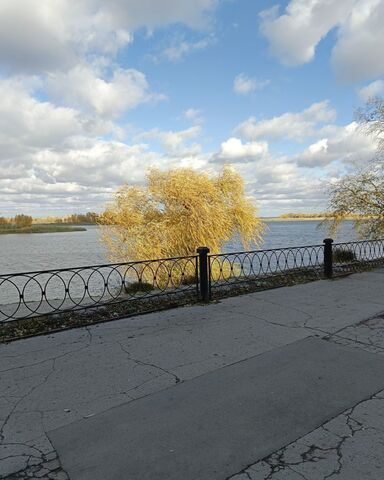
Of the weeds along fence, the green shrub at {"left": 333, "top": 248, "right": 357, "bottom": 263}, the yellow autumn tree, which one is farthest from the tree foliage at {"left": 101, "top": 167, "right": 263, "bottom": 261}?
the green shrub at {"left": 333, "top": 248, "right": 357, "bottom": 263}

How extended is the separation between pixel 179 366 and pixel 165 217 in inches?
396

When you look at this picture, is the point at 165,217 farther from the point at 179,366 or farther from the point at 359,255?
the point at 179,366

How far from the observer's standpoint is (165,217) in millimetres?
13820

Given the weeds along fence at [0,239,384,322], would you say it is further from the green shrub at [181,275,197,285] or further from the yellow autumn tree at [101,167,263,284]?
the yellow autumn tree at [101,167,263,284]

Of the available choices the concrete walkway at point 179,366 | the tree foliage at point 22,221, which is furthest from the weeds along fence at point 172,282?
the tree foliage at point 22,221

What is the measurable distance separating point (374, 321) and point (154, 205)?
383 inches

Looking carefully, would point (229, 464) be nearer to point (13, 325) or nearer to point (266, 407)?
point (266, 407)

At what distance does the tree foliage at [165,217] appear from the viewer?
44.4 feet

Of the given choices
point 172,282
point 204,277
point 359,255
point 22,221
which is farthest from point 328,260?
point 22,221

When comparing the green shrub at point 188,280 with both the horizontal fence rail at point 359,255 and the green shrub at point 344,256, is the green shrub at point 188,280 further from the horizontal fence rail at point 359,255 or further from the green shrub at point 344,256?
the green shrub at point 344,256

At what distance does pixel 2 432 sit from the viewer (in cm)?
286

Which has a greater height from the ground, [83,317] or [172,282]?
[83,317]

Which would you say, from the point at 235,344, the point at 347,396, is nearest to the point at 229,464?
the point at 347,396

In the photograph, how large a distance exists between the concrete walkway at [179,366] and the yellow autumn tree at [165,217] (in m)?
6.72
